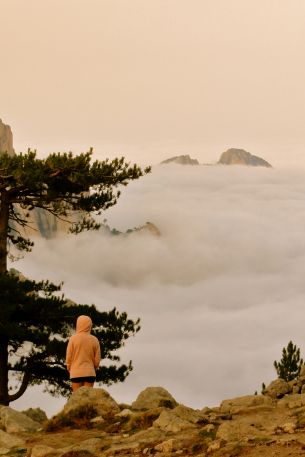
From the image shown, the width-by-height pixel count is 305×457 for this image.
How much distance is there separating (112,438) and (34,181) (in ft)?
48.6

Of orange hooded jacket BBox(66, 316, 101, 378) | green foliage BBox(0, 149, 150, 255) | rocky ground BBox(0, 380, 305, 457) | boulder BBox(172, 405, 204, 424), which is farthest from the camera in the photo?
green foliage BBox(0, 149, 150, 255)

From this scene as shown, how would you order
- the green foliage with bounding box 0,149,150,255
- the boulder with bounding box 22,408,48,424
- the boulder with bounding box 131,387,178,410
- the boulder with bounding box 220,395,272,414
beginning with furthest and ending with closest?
the green foliage with bounding box 0,149,150,255
the boulder with bounding box 22,408,48,424
the boulder with bounding box 131,387,178,410
the boulder with bounding box 220,395,272,414

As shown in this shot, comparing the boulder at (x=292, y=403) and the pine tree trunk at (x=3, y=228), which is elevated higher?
the pine tree trunk at (x=3, y=228)

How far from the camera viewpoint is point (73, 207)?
2861 centimetres

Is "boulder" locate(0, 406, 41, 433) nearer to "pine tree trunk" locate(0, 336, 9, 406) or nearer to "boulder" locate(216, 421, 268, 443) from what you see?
"boulder" locate(216, 421, 268, 443)

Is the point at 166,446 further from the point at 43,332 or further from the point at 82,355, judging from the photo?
the point at 43,332

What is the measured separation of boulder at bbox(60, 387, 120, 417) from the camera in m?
14.1

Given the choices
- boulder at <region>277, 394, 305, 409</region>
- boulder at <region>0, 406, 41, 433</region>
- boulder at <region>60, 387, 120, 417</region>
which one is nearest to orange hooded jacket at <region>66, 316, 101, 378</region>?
boulder at <region>60, 387, 120, 417</region>

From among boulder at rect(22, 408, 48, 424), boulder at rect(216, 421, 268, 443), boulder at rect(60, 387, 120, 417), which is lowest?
boulder at rect(216, 421, 268, 443)

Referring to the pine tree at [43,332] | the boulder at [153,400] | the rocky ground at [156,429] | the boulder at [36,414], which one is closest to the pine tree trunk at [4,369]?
the pine tree at [43,332]

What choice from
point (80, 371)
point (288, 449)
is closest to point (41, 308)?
point (80, 371)

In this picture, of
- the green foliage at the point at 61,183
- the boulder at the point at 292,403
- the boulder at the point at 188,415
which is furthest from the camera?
the green foliage at the point at 61,183

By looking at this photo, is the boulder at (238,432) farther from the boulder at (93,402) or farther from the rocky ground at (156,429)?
the boulder at (93,402)

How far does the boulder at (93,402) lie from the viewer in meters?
14.1
